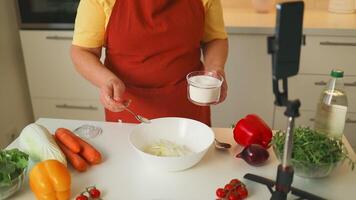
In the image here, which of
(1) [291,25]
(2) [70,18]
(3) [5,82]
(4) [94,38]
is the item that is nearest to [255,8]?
(2) [70,18]

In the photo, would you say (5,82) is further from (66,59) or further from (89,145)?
(89,145)

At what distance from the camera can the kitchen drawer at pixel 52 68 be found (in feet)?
7.12

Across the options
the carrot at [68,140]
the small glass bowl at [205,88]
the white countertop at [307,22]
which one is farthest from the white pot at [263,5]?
the carrot at [68,140]

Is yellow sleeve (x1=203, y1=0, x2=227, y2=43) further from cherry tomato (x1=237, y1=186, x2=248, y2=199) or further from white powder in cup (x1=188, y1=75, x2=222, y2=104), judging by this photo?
cherry tomato (x1=237, y1=186, x2=248, y2=199)

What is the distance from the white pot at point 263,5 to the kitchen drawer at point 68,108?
109cm

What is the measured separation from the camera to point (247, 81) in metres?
2.12

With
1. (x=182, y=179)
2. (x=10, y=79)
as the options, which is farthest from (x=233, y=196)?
(x=10, y=79)

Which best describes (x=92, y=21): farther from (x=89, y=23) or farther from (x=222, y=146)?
(x=222, y=146)

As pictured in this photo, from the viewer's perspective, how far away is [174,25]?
4.17ft

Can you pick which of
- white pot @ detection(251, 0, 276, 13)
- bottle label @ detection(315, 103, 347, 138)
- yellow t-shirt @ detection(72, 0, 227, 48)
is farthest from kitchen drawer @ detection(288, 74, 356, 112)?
bottle label @ detection(315, 103, 347, 138)

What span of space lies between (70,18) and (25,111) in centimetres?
70

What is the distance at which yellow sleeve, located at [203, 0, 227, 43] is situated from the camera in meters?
1.32

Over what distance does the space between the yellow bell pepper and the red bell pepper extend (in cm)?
47

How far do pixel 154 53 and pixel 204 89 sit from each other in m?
0.28
